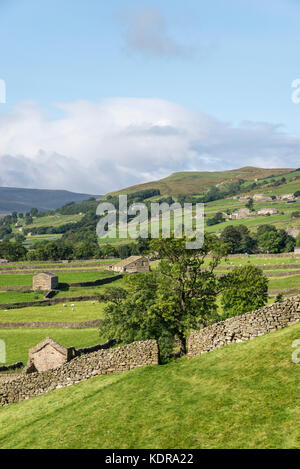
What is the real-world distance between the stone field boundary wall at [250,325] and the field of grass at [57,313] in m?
53.9

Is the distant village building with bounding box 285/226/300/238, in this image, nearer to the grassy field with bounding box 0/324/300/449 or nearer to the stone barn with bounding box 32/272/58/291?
the stone barn with bounding box 32/272/58/291

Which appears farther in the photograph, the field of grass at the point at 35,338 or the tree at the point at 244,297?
the field of grass at the point at 35,338

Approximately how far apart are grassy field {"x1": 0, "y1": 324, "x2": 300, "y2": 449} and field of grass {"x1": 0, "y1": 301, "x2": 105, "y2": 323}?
5407cm

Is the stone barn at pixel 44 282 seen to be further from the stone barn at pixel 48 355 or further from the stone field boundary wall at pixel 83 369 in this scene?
the stone field boundary wall at pixel 83 369

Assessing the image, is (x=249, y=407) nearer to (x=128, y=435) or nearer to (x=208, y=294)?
(x=128, y=435)

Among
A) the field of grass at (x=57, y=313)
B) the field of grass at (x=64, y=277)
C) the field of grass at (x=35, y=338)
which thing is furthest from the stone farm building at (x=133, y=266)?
the field of grass at (x=35, y=338)

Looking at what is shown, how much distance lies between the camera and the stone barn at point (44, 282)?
105300mm

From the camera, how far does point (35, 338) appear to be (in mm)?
63750

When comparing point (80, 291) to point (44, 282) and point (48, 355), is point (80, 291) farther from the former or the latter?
point (48, 355)

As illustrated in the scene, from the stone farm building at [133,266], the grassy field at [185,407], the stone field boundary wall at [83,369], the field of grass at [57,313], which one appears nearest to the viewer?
the grassy field at [185,407]

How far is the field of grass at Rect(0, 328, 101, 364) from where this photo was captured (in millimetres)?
55969

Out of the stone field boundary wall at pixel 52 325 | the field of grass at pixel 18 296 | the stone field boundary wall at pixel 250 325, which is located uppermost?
the stone field boundary wall at pixel 250 325

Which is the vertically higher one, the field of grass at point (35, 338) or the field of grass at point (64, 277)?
the field of grass at point (64, 277)

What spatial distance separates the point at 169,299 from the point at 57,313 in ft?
172
